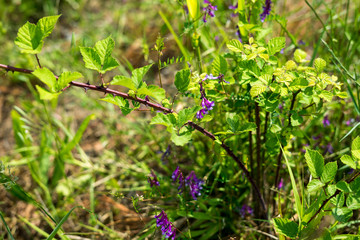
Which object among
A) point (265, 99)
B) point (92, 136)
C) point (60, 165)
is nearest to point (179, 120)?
point (265, 99)

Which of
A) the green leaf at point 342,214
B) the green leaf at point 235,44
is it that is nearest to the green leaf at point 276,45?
the green leaf at point 235,44

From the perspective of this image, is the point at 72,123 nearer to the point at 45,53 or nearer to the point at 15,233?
the point at 45,53

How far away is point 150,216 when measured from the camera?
1.74 m

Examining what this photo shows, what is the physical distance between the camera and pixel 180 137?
2.94ft

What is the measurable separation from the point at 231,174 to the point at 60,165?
1032 millimetres

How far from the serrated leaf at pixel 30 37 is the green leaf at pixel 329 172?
86 cm

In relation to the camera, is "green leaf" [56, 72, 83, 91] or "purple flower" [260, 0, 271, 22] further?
"purple flower" [260, 0, 271, 22]

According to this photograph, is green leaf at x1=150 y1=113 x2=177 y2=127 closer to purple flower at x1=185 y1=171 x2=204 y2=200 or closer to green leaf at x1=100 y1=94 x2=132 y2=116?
green leaf at x1=100 y1=94 x2=132 y2=116

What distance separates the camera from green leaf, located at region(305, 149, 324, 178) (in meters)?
0.94

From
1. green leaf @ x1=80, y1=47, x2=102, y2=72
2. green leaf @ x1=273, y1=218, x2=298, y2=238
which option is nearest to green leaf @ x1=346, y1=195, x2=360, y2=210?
green leaf @ x1=273, y1=218, x2=298, y2=238

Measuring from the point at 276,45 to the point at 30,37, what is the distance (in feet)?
2.46

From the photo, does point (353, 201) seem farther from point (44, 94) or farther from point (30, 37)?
point (30, 37)

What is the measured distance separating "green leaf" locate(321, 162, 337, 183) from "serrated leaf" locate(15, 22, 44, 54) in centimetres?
86

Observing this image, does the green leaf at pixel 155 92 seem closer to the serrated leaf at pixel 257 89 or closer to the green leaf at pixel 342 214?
the serrated leaf at pixel 257 89
